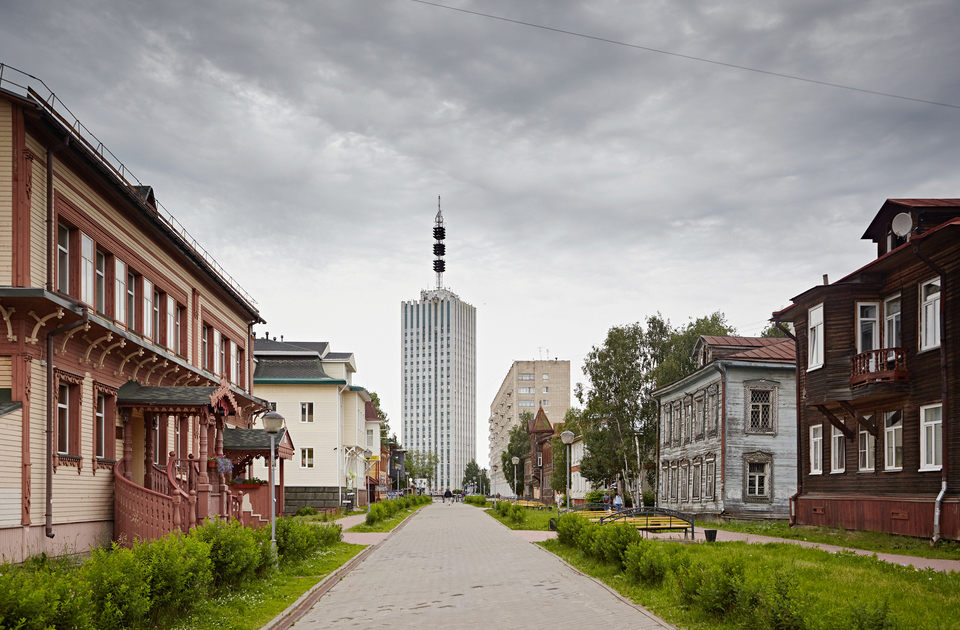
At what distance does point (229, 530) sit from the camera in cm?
1298

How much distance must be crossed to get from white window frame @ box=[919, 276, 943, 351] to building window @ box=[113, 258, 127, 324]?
63.7 feet

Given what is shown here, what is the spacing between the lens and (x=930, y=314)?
22.1 m

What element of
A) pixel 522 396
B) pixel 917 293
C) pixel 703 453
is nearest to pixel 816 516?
pixel 917 293

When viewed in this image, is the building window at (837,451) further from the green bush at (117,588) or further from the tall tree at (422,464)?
the tall tree at (422,464)

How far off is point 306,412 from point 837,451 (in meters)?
31.8

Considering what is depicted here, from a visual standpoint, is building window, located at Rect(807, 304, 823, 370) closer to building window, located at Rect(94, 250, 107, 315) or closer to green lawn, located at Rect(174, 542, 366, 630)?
green lawn, located at Rect(174, 542, 366, 630)

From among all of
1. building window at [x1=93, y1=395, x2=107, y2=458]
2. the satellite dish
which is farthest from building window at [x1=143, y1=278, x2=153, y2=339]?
the satellite dish

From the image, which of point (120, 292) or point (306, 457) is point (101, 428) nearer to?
point (120, 292)

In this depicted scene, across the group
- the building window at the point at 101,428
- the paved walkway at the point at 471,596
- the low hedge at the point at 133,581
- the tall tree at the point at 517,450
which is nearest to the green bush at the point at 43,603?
the low hedge at the point at 133,581

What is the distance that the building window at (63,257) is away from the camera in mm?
16781

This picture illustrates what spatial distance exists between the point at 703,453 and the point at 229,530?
30139 millimetres

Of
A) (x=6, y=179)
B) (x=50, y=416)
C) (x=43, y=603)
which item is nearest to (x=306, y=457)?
(x=50, y=416)

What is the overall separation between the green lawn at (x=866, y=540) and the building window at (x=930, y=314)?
484cm

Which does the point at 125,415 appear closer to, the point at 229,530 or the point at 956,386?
the point at 229,530
